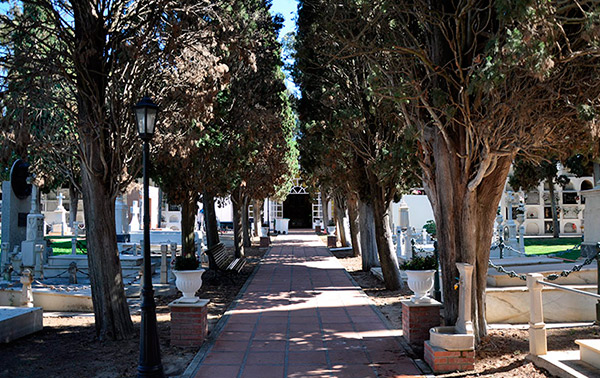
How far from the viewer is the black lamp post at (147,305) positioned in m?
5.95

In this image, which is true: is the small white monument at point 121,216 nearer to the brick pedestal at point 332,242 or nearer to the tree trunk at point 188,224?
the tree trunk at point 188,224

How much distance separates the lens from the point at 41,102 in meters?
8.29

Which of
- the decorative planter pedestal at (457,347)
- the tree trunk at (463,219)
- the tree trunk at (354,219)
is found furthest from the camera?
the tree trunk at (354,219)

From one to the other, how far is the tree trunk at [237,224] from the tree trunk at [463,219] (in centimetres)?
1448

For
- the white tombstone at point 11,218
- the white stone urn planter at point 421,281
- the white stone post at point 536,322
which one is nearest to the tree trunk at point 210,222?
the white tombstone at point 11,218

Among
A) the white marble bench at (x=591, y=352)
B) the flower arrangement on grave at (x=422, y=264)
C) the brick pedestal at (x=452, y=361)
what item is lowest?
the brick pedestal at (x=452, y=361)

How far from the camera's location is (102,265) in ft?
26.8

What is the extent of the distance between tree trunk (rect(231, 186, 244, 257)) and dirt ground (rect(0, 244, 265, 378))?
10.9 meters

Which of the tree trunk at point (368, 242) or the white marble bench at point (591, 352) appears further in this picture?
the tree trunk at point (368, 242)

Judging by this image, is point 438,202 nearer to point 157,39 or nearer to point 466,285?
point 466,285

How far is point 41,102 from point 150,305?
438 cm

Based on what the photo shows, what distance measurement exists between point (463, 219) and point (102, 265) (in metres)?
5.82

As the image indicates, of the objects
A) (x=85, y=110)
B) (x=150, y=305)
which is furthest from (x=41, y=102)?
(x=150, y=305)

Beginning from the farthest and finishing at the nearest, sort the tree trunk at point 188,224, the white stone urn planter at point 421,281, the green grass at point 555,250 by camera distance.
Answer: the green grass at point 555,250 → the tree trunk at point 188,224 → the white stone urn planter at point 421,281
